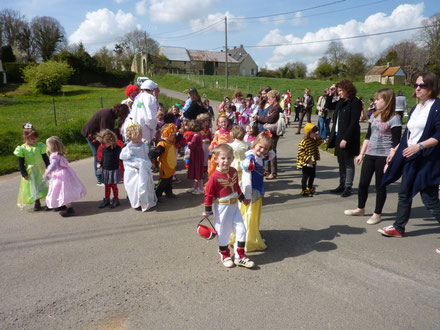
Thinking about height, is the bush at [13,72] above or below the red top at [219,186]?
above

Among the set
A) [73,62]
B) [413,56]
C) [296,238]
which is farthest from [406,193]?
[413,56]

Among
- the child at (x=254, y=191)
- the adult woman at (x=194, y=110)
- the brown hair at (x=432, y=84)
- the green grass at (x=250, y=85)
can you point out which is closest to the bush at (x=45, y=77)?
the green grass at (x=250, y=85)

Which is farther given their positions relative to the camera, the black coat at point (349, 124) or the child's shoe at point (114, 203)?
the child's shoe at point (114, 203)

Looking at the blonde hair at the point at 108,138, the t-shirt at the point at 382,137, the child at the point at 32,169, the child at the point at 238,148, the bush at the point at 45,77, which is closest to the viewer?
the t-shirt at the point at 382,137

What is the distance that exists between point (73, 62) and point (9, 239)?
47.4m

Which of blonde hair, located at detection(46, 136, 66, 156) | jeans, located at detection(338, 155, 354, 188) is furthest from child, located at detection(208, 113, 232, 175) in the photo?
blonde hair, located at detection(46, 136, 66, 156)

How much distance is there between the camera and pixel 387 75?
6456 centimetres

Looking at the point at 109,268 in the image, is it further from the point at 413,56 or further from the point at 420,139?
the point at 413,56

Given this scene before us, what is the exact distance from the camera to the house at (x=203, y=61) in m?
74.1

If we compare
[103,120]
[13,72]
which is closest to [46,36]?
[13,72]

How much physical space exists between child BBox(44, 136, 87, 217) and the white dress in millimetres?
966

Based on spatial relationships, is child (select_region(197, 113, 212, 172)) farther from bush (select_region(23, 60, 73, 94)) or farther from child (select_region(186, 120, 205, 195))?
bush (select_region(23, 60, 73, 94))

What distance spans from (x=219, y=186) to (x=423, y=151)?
2.65 meters

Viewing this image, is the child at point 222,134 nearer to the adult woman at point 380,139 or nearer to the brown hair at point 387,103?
the adult woman at point 380,139
